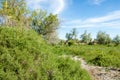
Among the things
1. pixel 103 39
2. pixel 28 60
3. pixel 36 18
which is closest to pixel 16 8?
pixel 36 18

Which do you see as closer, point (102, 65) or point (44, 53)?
point (44, 53)

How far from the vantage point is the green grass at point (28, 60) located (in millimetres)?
7207

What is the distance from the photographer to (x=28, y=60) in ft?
24.2

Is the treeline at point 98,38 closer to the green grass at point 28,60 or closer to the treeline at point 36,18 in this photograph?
the treeline at point 36,18

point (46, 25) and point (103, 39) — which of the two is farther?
point (103, 39)

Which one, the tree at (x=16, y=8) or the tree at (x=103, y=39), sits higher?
the tree at (x=16, y=8)

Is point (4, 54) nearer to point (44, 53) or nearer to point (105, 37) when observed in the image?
point (44, 53)

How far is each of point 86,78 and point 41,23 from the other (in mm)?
37115

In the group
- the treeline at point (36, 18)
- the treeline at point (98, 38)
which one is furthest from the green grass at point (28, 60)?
the treeline at point (98, 38)

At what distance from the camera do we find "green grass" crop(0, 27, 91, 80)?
7.21 meters

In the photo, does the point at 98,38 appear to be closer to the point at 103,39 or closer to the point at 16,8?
the point at 103,39

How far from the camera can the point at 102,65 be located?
17406 mm

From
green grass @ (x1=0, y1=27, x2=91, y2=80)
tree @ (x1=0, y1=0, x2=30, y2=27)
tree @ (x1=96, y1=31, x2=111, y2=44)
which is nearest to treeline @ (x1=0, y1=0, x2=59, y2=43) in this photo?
tree @ (x1=0, y1=0, x2=30, y2=27)

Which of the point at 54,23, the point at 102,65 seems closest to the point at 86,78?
the point at 102,65
